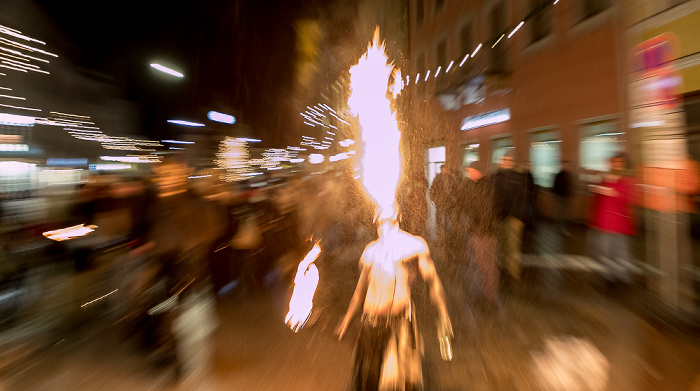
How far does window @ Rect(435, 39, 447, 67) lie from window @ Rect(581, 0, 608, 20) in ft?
14.1

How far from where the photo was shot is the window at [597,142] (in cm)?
1070

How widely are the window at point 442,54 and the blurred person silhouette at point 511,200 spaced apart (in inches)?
385

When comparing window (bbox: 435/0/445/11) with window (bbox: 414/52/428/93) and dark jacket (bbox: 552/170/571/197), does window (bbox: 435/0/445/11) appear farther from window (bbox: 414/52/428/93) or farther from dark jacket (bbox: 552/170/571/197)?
dark jacket (bbox: 552/170/571/197)

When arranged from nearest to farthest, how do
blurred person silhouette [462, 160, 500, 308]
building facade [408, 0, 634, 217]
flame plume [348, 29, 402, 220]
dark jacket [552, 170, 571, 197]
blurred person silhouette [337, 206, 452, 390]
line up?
blurred person silhouette [337, 206, 452, 390] < blurred person silhouette [462, 160, 500, 308] < dark jacket [552, 170, 571, 197] < flame plume [348, 29, 402, 220] < building facade [408, 0, 634, 217]

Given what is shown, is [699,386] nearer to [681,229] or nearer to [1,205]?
[681,229]

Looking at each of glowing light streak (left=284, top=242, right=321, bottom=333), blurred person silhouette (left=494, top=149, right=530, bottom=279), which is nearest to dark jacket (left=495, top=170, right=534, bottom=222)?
blurred person silhouette (left=494, top=149, right=530, bottom=279)

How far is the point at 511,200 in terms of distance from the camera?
5.55 meters

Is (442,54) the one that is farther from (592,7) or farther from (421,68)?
(592,7)

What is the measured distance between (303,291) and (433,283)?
1.94 metres

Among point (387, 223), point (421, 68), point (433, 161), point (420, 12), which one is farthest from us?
point (420, 12)

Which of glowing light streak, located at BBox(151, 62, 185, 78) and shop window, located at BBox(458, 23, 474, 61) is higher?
glowing light streak, located at BBox(151, 62, 185, 78)

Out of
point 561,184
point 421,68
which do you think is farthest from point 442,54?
point 561,184

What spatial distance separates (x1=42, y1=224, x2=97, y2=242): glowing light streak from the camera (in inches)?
215

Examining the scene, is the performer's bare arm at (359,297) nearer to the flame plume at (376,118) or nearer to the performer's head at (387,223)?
the performer's head at (387,223)
